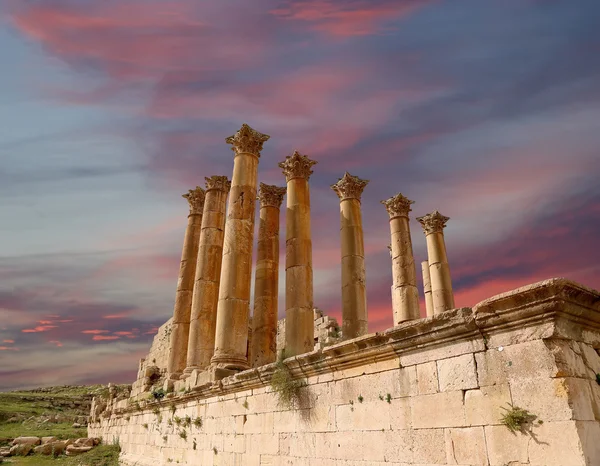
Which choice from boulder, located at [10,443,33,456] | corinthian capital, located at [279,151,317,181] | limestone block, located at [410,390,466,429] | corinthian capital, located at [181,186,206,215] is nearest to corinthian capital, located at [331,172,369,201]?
corinthian capital, located at [279,151,317,181]

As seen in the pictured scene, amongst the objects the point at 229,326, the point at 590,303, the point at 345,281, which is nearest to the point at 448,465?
the point at 590,303

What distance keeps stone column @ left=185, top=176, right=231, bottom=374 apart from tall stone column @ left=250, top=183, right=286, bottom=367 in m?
1.68

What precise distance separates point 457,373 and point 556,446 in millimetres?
1402

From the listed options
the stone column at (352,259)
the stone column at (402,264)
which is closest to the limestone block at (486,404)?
the stone column at (352,259)

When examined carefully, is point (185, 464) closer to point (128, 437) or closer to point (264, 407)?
point (264, 407)

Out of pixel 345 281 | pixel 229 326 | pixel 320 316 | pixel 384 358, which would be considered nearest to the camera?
pixel 384 358

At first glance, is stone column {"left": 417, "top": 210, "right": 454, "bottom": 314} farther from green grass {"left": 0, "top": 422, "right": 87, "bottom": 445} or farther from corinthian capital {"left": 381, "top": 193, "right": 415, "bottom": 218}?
green grass {"left": 0, "top": 422, "right": 87, "bottom": 445}

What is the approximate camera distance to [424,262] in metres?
28.4

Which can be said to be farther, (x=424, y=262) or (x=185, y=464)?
(x=424, y=262)

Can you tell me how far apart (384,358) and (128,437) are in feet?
55.1

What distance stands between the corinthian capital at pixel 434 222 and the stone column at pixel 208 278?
34.5 ft

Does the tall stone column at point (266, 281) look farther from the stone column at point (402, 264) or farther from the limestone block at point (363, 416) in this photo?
the limestone block at point (363, 416)

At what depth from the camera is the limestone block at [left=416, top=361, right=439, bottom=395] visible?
6.06 m

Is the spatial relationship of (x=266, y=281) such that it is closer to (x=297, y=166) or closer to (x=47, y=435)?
(x=297, y=166)
